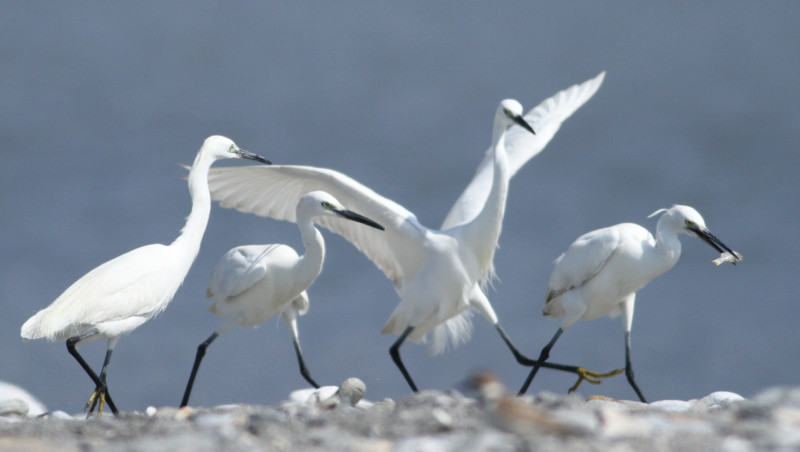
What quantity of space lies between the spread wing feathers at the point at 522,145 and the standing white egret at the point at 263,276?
152cm

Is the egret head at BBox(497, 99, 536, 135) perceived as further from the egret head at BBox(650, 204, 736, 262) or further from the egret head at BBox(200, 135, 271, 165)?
the egret head at BBox(200, 135, 271, 165)

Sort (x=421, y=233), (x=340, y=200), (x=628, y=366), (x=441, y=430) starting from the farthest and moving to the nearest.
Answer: (x=628, y=366), (x=340, y=200), (x=421, y=233), (x=441, y=430)

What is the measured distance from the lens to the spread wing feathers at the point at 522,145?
9.44 m

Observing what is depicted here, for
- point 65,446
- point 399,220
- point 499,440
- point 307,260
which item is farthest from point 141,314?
point 499,440

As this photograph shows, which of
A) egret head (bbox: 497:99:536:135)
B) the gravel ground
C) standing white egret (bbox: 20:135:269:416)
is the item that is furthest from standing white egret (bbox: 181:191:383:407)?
the gravel ground

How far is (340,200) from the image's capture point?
8375 millimetres

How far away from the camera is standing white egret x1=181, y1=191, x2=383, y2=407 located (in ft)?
27.1

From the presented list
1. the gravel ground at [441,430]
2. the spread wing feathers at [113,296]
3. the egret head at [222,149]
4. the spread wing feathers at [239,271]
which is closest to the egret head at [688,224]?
the gravel ground at [441,430]

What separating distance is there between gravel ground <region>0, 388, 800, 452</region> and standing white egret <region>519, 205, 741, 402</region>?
290 centimetres

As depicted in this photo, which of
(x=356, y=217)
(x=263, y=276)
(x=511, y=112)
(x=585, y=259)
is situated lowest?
(x=263, y=276)

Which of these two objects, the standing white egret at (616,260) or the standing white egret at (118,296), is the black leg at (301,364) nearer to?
the standing white egret at (118,296)

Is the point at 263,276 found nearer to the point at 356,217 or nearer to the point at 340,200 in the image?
the point at 340,200

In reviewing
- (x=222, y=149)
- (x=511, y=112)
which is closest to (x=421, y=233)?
(x=511, y=112)

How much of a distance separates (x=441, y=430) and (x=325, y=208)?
11.4 feet
